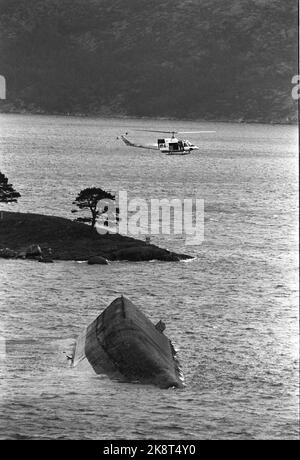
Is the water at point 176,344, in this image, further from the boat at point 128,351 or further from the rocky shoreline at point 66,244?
the rocky shoreline at point 66,244

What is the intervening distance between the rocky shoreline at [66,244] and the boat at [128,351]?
34731 millimetres

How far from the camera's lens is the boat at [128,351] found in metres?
65.7

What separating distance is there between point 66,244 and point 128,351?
1758 inches

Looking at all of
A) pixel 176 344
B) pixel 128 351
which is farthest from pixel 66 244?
pixel 128 351

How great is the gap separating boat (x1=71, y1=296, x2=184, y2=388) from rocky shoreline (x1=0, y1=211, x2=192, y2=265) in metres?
34.7

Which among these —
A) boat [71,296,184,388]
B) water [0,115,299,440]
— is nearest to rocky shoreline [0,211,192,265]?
water [0,115,299,440]

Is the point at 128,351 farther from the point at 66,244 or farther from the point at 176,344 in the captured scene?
the point at 66,244

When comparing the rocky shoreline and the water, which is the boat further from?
the rocky shoreline

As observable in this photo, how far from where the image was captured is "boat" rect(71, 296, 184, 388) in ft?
216

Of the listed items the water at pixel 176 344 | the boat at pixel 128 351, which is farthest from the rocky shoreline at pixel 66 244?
the boat at pixel 128 351
